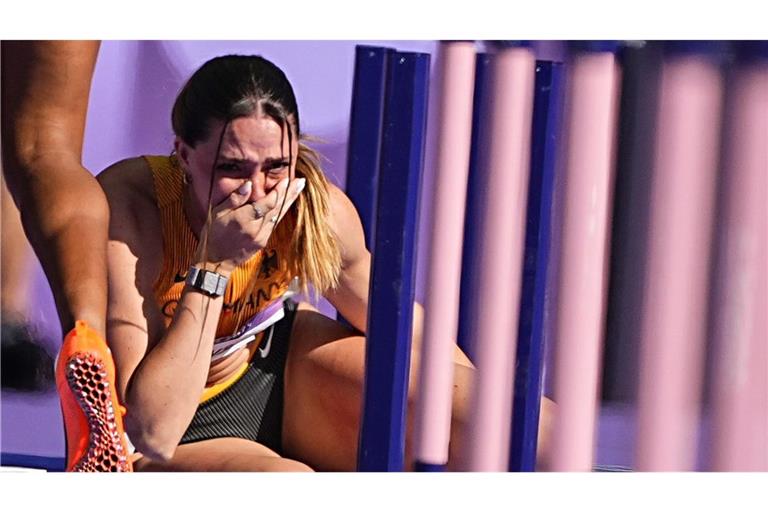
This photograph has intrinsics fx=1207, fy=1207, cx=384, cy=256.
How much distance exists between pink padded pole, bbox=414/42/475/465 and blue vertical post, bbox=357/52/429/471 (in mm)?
49

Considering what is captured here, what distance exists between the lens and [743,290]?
272 cm

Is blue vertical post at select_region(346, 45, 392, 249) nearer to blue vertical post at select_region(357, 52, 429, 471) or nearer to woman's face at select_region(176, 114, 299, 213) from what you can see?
blue vertical post at select_region(357, 52, 429, 471)

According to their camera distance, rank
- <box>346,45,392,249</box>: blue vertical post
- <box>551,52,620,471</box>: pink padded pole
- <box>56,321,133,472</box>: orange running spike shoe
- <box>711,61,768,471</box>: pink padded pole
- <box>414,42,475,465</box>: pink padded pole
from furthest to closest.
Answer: <box>56,321,133,472</box>: orange running spike shoe
<box>346,45,392,249</box>: blue vertical post
<box>414,42,475,465</box>: pink padded pole
<box>551,52,620,471</box>: pink padded pole
<box>711,61,768,471</box>: pink padded pole

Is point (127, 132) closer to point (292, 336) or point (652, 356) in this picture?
point (292, 336)

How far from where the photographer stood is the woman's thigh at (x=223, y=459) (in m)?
3.38

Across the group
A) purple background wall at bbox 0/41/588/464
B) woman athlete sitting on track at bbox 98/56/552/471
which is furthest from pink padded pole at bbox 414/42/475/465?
purple background wall at bbox 0/41/588/464

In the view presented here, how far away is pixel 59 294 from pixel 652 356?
1.67 metres

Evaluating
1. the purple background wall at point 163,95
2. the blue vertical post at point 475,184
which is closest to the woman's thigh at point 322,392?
the purple background wall at point 163,95

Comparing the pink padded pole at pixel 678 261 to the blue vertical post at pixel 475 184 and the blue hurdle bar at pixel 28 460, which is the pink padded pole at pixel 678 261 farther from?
the blue hurdle bar at pixel 28 460

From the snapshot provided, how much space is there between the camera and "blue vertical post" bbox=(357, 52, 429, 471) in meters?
2.95

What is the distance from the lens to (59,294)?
133 inches

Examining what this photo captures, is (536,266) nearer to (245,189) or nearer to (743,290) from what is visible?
(743,290)

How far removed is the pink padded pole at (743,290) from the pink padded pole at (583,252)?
29 cm
